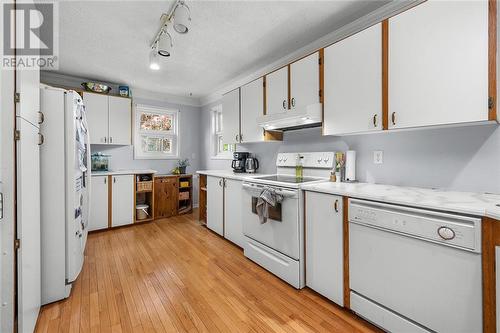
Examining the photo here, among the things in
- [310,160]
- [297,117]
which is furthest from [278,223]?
[297,117]

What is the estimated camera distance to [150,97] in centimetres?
452

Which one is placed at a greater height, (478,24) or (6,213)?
(478,24)

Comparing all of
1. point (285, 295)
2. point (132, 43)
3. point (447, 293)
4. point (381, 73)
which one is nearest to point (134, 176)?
point (132, 43)

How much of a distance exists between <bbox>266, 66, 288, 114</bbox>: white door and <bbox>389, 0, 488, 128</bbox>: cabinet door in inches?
41.6

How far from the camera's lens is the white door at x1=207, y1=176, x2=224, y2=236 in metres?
3.18

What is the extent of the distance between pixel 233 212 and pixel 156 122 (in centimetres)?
295

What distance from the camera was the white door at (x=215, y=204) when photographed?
10.4 ft

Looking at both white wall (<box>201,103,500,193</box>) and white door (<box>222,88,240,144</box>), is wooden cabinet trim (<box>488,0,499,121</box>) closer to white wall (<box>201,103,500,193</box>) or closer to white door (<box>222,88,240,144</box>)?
white wall (<box>201,103,500,193</box>)

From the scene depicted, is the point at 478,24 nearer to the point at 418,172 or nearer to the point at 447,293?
the point at 418,172

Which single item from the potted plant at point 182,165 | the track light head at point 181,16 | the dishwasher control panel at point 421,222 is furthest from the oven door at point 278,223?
the potted plant at point 182,165

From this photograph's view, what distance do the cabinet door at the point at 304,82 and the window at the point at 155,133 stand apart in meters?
3.28

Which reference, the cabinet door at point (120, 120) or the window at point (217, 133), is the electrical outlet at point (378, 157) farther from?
the cabinet door at point (120, 120)

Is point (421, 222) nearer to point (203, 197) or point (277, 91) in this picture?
point (277, 91)

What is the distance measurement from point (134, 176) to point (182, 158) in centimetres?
126
